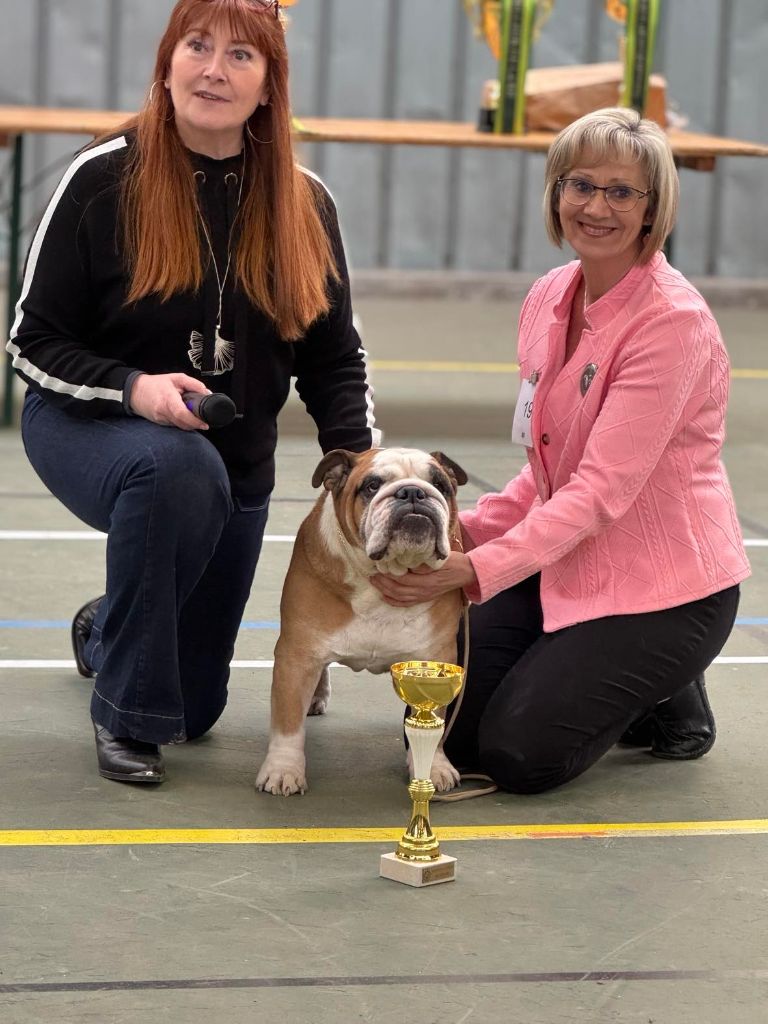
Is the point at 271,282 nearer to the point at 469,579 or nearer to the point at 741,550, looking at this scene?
the point at 469,579

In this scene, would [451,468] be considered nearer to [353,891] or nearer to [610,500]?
[610,500]

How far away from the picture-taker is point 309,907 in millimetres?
2514

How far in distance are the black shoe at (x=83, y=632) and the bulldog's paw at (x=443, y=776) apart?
0.95m

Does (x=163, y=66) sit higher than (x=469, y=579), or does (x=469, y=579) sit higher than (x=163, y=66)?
(x=163, y=66)

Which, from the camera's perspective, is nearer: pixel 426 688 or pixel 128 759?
pixel 426 688

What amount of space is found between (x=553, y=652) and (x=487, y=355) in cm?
617

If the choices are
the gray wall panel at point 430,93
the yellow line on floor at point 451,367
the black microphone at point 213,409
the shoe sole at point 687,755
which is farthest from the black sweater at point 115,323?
the gray wall panel at point 430,93

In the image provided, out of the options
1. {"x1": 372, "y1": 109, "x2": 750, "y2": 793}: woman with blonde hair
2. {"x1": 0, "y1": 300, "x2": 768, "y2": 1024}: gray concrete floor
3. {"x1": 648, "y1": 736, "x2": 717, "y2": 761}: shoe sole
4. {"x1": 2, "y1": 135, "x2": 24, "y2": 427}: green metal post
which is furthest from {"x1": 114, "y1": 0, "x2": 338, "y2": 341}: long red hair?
{"x1": 2, "y1": 135, "x2": 24, "y2": 427}: green metal post

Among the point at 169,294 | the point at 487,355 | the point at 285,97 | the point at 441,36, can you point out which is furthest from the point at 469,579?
the point at 441,36

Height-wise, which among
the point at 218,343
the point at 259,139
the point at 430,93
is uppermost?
the point at 430,93

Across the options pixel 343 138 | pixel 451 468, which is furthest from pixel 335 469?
pixel 343 138

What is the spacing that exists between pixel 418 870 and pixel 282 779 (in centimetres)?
50

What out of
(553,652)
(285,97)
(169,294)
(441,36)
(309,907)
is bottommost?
(309,907)

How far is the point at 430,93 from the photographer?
1138 centimetres
